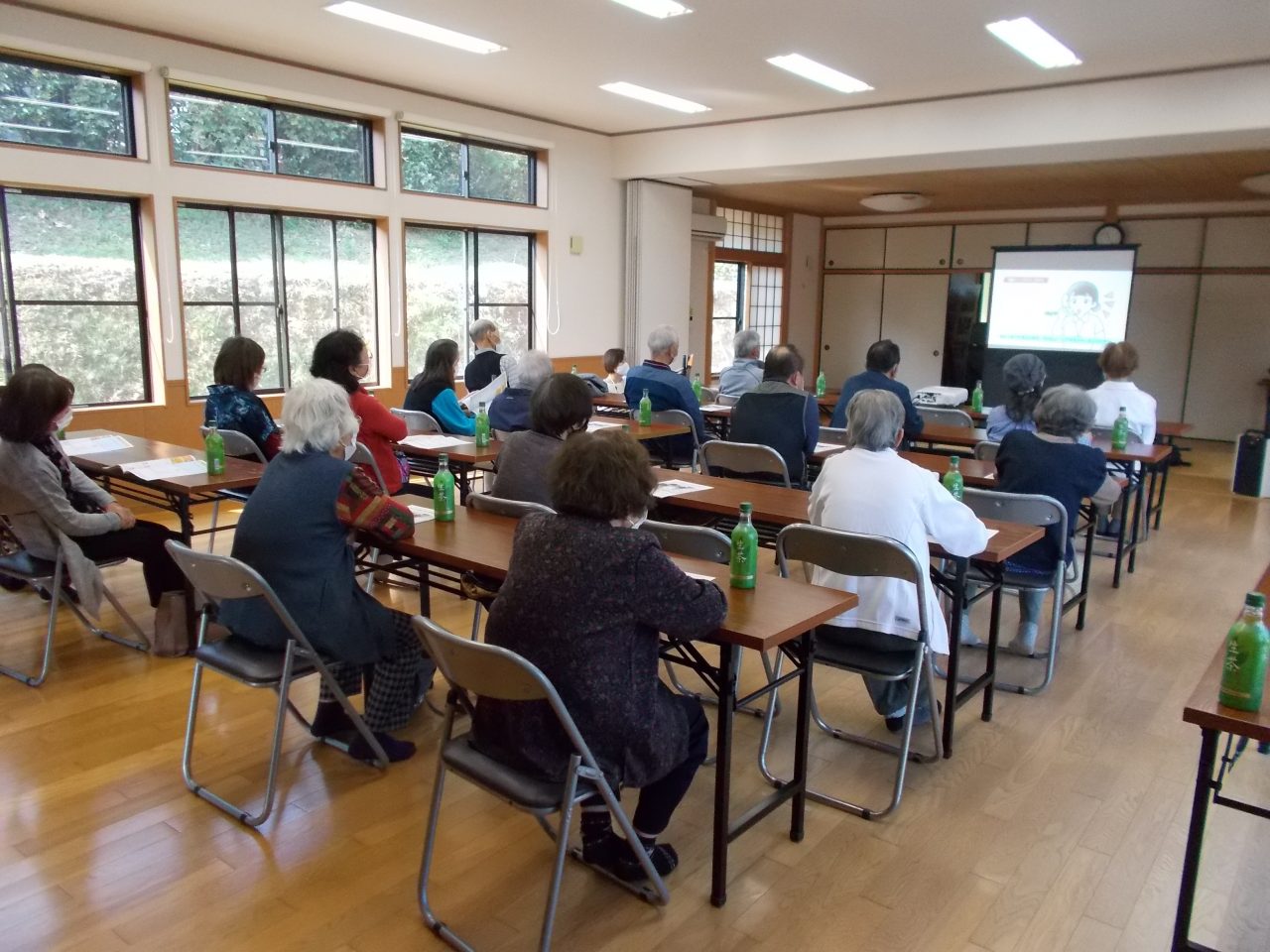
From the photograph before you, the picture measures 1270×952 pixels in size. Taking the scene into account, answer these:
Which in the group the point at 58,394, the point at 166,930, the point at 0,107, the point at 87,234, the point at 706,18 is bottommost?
the point at 166,930

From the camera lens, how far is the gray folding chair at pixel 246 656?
7.44 ft

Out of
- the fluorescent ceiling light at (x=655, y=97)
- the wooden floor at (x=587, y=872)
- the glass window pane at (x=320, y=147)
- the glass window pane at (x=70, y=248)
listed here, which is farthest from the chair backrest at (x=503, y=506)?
the fluorescent ceiling light at (x=655, y=97)

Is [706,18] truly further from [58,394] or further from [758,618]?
[758,618]

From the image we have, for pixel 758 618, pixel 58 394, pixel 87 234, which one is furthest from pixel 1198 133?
pixel 87 234

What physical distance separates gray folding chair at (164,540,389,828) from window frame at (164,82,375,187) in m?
4.50

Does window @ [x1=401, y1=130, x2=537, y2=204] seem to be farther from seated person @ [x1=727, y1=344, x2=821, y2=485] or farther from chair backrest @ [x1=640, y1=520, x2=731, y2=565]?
chair backrest @ [x1=640, y1=520, x2=731, y2=565]

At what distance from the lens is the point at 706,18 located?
5.25m

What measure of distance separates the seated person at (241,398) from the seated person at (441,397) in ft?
3.05

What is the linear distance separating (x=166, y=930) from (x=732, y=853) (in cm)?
133

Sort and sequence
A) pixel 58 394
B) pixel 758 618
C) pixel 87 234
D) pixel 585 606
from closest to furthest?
pixel 585 606
pixel 758 618
pixel 58 394
pixel 87 234

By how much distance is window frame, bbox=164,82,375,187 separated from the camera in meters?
5.89

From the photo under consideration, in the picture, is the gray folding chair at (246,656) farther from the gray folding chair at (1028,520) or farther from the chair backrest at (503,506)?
the gray folding chair at (1028,520)

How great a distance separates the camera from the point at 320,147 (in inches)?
265

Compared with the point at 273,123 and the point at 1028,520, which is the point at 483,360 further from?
the point at 1028,520
